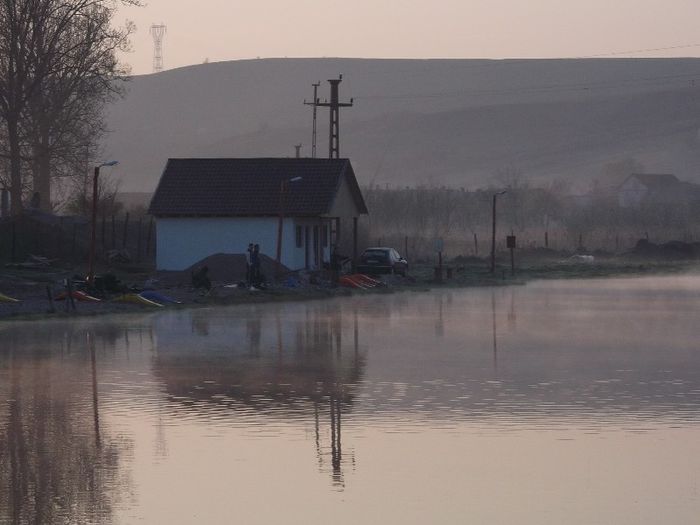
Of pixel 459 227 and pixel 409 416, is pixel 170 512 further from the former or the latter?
pixel 459 227

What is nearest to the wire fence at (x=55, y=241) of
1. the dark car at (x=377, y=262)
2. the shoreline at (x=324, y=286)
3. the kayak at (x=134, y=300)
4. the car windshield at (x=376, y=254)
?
the shoreline at (x=324, y=286)

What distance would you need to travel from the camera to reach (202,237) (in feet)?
223

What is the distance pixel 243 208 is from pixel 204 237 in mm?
2076

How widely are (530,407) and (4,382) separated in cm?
807

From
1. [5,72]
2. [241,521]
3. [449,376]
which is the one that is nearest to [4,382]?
[449,376]

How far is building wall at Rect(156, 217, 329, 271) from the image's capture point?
2660 inches

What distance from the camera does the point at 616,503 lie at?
1293cm

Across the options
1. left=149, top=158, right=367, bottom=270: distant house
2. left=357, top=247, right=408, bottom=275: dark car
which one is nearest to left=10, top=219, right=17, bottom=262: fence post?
left=149, top=158, right=367, bottom=270: distant house

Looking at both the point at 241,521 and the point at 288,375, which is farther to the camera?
the point at 288,375

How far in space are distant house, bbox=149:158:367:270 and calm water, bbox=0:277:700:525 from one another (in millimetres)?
32273

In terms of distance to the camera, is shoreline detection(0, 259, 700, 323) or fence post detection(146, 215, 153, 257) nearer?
shoreline detection(0, 259, 700, 323)

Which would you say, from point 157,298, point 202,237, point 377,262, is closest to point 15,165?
point 202,237

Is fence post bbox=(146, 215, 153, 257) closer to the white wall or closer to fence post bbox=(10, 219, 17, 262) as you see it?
the white wall

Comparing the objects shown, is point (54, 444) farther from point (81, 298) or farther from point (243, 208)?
point (243, 208)
